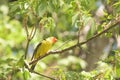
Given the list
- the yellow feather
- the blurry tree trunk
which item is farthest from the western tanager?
the blurry tree trunk

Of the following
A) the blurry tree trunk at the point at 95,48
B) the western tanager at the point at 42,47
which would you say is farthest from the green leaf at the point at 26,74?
the blurry tree trunk at the point at 95,48

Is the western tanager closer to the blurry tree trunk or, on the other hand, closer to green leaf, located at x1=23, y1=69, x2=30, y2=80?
green leaf, located at x1=23, y1=69, x2=30, y2=80

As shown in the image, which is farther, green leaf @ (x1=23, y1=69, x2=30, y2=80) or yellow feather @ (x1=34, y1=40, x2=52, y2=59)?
yellow feather @ (x1=34, y1=40, x2=52, y2=59)

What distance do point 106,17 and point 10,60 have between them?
2.85 feet

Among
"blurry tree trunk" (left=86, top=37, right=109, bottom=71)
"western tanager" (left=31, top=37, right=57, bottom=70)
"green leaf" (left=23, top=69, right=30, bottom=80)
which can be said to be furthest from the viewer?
"blurry tree trunk" (left=86, top=37, right=109, bottom=71)

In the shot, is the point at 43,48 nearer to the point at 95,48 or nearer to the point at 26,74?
the point at 26,74

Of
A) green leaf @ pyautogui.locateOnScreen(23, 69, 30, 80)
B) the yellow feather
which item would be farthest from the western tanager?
green leaf @ pyautogui.locateOnScreen(23, 69, 30, 80)

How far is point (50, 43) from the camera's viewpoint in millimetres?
3361

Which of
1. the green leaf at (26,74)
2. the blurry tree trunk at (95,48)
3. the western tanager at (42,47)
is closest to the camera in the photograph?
the green leaf at (26,74)

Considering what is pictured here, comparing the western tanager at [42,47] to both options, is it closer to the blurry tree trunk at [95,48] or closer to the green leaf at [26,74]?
the green leaf at [26,74]

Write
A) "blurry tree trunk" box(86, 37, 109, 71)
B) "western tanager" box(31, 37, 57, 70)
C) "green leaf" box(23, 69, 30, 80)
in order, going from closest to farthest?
"green leaf" box(23, 69, 30, 80), "western tanager" box(31, 37, 57, 70), "blurry tree trunk" box(86, 37, 109, 71)

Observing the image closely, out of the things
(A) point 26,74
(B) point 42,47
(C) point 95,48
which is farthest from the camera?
(C) point 95,48

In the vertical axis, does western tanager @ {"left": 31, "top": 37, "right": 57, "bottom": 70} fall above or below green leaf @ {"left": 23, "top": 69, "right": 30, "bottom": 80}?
above

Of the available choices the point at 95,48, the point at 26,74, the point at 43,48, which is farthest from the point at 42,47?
the point at 95,48
